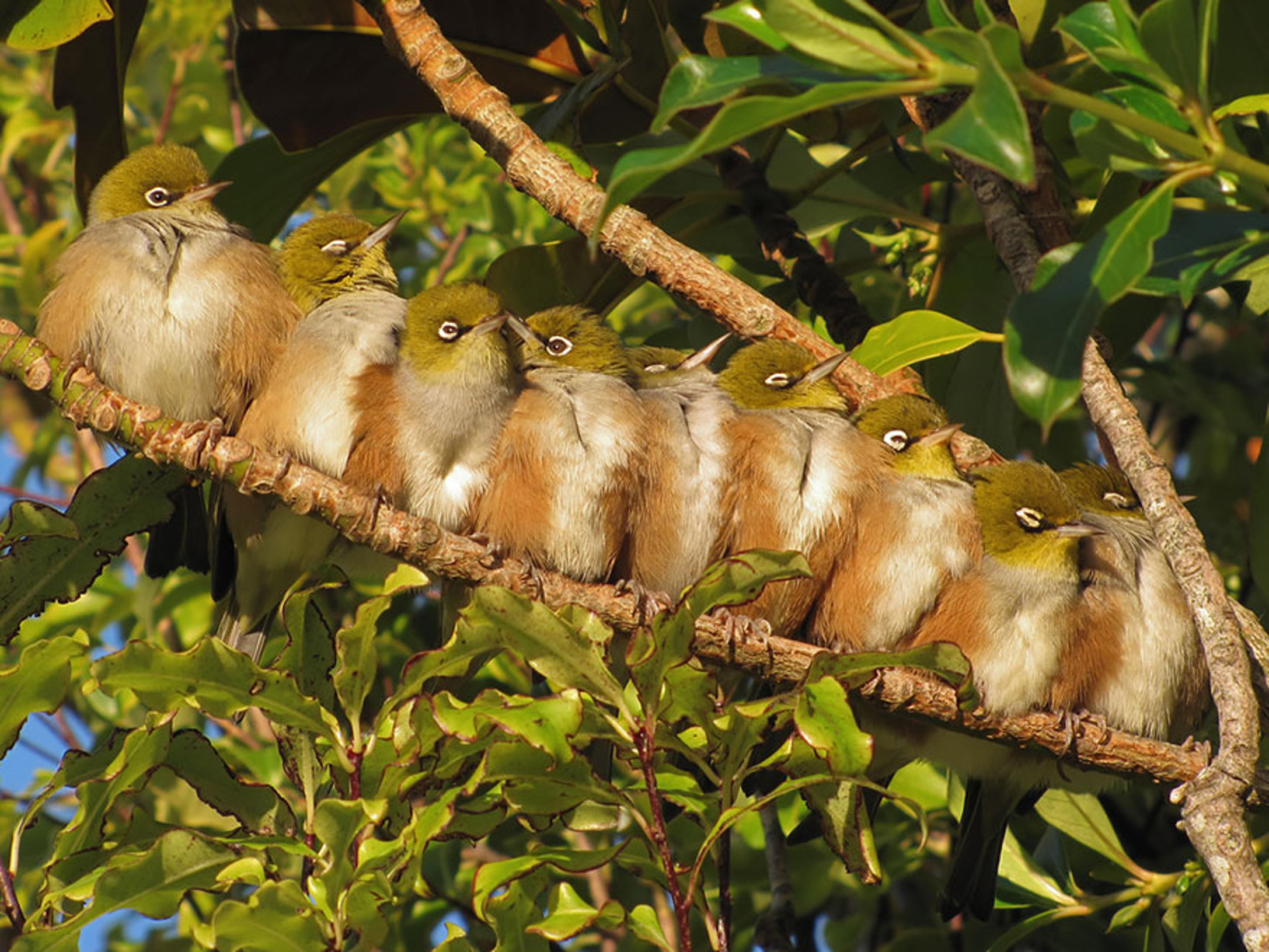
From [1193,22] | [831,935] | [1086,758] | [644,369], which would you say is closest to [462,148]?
[644,369]

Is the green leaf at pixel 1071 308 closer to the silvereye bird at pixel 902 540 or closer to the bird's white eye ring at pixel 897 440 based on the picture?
the silvereye bird at pixel 902 540

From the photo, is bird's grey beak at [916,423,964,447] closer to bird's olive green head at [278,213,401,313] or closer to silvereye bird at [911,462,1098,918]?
silvereye bird at [911,462,1098,918]

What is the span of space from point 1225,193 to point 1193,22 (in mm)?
389

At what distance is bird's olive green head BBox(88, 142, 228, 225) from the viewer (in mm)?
3805

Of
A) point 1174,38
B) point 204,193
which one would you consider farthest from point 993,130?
point 204,193

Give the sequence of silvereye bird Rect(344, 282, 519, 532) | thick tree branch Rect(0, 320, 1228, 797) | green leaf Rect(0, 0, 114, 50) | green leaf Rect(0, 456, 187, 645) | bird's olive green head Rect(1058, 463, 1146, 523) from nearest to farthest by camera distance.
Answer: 1. thick tree branch Rect(0, 320, 1228, 797)
2. green leaf Rect(0, 456, 187, 645)
3. green leaf Rect(0, 0, 114, 50)
4. silvereye bird Rect(344, 282, 519, 532)
5. bird's olive green head Rect(1058, 463, 1146, 523)

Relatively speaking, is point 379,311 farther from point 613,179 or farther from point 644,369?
point 613,179

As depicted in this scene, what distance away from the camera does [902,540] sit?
11.2ft

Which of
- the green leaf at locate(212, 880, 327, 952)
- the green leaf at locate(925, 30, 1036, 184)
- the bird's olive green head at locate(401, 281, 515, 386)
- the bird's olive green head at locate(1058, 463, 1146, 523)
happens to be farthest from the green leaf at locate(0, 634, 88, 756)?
the bird's olive green head at locate(1058, 463, 1146, 523)

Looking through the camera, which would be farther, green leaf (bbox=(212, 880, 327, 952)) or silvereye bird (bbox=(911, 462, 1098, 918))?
silvereye bird (bbox=(911, 462, 1098, 918))

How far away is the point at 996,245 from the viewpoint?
329 centimetres

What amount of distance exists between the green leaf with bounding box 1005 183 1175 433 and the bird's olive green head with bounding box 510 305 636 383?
63.0 inches

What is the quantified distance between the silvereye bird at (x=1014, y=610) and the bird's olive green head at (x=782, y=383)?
16.8 inches

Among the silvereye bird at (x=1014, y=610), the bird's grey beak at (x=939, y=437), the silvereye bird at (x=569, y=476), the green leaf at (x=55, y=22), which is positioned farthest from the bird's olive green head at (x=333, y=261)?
the silvereye bird at (x=1014, y=610)
